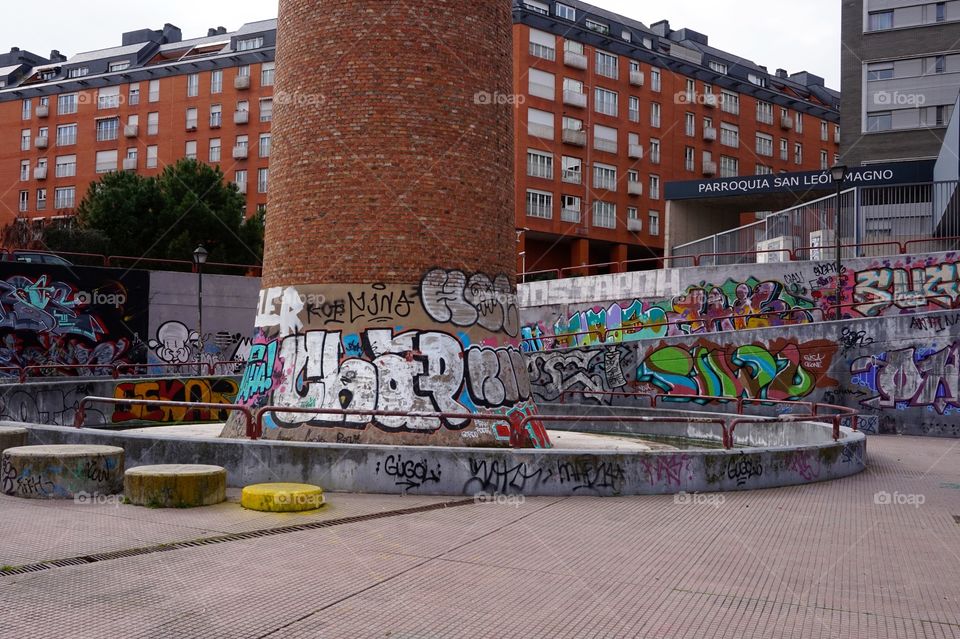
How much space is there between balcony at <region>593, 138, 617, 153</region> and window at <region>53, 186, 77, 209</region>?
4020 cm

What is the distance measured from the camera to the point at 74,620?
5.48 meters

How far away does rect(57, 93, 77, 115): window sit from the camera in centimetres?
6738

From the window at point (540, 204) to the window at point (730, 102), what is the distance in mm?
20823

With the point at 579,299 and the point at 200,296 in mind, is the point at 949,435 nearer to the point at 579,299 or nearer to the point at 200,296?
the point at 579,299

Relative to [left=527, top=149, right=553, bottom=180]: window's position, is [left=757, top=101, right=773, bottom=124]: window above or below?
above

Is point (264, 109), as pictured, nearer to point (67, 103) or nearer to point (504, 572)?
point (67, 103)

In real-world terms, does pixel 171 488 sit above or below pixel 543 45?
below

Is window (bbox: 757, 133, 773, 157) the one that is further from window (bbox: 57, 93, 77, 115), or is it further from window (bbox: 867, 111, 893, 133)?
window (bbox: 57, 93, 77, 115)

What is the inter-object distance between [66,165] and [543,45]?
1539 inches

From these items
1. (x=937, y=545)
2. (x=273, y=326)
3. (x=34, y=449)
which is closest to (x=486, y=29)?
(x=273, y=326)

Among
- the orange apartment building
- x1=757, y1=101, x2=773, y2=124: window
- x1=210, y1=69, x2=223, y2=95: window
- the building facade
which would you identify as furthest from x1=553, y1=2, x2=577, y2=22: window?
x1=210, y1=69, x2=223, y2=95: window

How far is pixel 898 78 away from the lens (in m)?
44.7

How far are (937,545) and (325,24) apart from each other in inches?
461

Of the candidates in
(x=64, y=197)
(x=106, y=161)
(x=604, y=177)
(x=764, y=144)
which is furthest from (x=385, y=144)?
(x=764, y=144)
